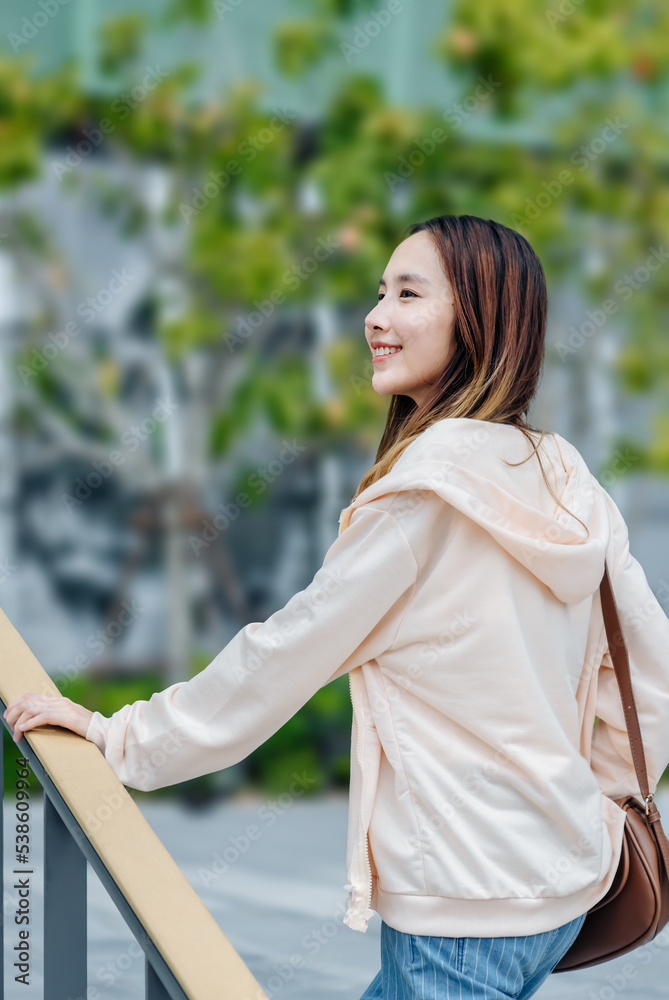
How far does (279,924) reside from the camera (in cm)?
285

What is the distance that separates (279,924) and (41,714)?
6.79 ft

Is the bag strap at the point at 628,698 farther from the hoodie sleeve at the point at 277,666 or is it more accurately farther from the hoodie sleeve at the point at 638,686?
the hoodie sleeve at the point at 277,666

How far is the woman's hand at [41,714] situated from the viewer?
100cm

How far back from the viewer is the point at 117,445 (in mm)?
4262

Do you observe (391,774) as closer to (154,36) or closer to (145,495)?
(145,495)

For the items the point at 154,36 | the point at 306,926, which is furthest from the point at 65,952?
the point at 154,36

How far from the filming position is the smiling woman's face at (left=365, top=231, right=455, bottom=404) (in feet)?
3.73

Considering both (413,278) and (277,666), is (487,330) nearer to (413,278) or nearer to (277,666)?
(413,278)

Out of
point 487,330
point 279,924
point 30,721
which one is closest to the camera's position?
point 30,721

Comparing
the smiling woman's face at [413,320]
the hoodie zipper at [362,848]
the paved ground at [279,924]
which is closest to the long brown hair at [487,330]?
the smiling woman's face at [413,320]

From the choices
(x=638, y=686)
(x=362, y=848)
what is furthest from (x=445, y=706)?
(x=638, y=686)

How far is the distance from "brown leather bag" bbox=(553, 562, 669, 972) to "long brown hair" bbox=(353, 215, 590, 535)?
22cm

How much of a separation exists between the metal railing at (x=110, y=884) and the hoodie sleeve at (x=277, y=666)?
57 mm

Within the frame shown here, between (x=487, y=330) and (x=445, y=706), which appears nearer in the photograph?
(x=445, y=706)
